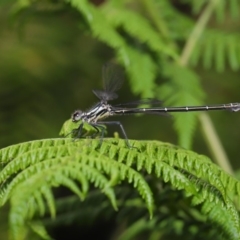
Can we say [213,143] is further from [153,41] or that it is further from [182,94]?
[153,41]

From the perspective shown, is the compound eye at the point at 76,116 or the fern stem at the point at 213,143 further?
the fern stem at the point at 213,143

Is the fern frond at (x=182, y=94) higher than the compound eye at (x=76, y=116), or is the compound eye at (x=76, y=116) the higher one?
the fern frond at (x=182, y=94)

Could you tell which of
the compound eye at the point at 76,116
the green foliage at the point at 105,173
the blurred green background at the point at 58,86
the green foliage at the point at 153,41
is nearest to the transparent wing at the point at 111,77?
the green foliage at the point at 153,41

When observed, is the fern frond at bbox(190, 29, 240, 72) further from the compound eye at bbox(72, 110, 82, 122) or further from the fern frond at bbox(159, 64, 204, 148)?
the compound eye at bbox(72, 110, 82, 122)

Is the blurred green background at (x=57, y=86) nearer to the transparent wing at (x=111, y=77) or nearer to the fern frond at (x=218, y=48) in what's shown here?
the fern frond at (x=218, y=48)

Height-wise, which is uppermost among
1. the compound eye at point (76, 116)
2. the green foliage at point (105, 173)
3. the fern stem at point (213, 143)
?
the fern stem at point (213, 143)

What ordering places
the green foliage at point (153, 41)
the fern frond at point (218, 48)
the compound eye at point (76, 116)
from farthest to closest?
the fern frond at point (218, 48), the green foliage at point (153, 41), the compound eye at point (76, 116)

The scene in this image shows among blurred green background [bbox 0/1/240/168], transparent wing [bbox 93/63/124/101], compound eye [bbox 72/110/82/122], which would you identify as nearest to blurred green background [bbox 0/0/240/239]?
blurred green background [bbox 0/1/240/168]

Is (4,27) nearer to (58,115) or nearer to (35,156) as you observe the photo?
(58,115)
